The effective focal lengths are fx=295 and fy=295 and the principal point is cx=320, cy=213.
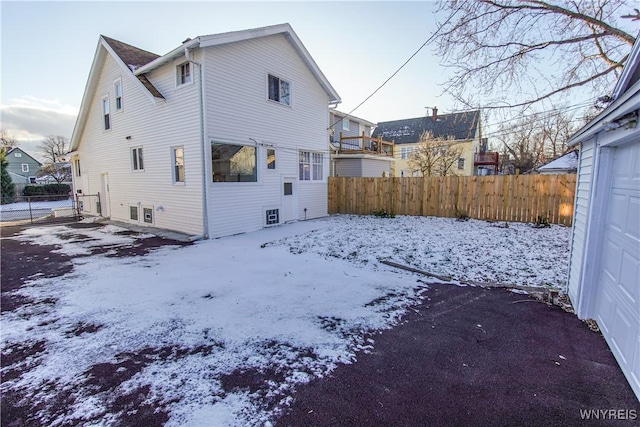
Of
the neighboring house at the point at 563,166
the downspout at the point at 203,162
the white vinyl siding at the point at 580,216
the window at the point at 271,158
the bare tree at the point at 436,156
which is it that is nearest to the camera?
the white vinyl siding at the point at 580,216

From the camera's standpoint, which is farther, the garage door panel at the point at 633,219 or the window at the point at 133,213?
the window at the point at 133,213

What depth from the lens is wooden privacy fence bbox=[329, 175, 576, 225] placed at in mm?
10398

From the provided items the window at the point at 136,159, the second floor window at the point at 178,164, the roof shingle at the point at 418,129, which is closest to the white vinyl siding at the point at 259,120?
the second floor window at the point at 178,164

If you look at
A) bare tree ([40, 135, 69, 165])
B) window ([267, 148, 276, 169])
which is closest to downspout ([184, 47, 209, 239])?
window ([267, 148, 276, 169])

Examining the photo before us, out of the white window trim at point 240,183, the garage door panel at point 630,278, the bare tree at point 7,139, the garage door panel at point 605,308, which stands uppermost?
the bare tree at point 7,139

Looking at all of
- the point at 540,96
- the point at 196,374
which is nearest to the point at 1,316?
the point at 196,374

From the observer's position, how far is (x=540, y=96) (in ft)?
29.9

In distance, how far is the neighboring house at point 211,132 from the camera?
8.84 metres

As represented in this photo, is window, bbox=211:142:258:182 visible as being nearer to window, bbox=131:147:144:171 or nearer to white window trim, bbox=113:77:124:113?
window, bbox=131:147:144:171

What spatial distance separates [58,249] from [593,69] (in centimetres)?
1627

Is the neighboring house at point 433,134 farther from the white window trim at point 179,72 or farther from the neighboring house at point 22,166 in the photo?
the neighboring house at point 22,166

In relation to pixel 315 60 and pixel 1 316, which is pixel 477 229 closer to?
pixel 315 60

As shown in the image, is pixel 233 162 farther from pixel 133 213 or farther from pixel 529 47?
pixel 529 47

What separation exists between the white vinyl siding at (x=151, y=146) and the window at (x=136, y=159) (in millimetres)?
192
